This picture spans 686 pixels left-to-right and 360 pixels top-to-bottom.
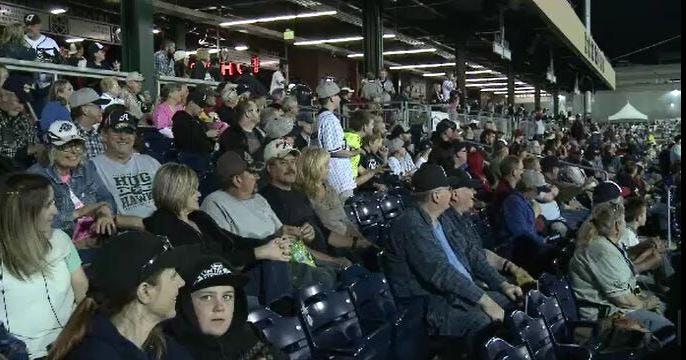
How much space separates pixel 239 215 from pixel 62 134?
3.78 ft

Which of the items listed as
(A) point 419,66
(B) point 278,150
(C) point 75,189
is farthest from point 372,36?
(A) point 419,66

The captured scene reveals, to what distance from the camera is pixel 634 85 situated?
49.0 metres

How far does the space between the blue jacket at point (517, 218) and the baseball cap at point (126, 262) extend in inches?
190

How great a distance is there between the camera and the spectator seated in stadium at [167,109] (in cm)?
779

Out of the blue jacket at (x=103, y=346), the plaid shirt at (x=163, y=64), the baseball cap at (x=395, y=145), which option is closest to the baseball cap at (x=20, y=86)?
the plaid shirt at (x=163, y=64)

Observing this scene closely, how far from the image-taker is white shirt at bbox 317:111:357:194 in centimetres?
731

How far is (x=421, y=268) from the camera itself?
446 cm

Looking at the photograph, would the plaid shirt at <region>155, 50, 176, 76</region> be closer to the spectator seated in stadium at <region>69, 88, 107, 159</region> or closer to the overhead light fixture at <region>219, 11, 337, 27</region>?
the spectator seated in stadium at <region>69, 88, 107, 159</region>

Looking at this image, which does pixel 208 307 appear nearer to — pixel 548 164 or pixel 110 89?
pixel 110 89

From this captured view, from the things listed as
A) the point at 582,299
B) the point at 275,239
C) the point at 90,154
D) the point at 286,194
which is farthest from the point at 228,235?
the point at 582,299

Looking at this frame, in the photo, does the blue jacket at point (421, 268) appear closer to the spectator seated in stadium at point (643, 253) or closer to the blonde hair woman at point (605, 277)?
the blonde hair woman at point (605, 277)

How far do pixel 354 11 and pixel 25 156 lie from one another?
44.5ft

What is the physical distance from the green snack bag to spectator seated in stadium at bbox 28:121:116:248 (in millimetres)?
1146

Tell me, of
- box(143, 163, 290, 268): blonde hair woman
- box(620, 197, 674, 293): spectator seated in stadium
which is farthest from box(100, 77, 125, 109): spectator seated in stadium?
box(620, 197, 674, 293): spectator seated in stadium
